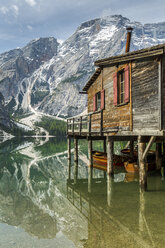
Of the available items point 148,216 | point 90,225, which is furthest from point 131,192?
point 90,225

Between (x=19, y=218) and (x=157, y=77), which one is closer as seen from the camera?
(x=19, y=218)

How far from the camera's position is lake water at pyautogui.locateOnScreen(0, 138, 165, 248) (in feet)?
24.6

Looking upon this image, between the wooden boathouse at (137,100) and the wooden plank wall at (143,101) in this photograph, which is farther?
the wooden plank wall at (143,101)

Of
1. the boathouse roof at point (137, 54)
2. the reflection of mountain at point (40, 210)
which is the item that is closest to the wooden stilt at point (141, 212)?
the reflection of mountain at point (40, 210)

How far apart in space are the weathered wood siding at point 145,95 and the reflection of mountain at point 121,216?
4.14m

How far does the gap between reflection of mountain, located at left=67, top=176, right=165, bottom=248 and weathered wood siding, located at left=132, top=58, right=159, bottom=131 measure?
4.14 meters

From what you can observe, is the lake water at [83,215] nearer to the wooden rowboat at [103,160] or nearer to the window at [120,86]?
the wooden rowboat at [103,160]

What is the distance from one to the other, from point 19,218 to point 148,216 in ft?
18.3

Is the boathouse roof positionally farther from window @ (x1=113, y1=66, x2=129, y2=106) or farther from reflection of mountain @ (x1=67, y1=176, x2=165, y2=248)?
reflection of mountain @ (x1=67, y1=176, x2=165, y2=248)

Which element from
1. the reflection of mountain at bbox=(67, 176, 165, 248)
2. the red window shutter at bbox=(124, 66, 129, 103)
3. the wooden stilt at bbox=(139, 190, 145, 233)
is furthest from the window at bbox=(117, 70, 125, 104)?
the wooden stilt at bbox=(139, 190, 145, 233)

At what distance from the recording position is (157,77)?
12.9 meters

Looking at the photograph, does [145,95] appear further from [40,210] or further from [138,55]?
[40,210]

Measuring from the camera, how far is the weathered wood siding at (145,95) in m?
13.1

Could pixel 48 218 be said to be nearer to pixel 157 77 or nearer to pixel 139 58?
pixel 157 77
